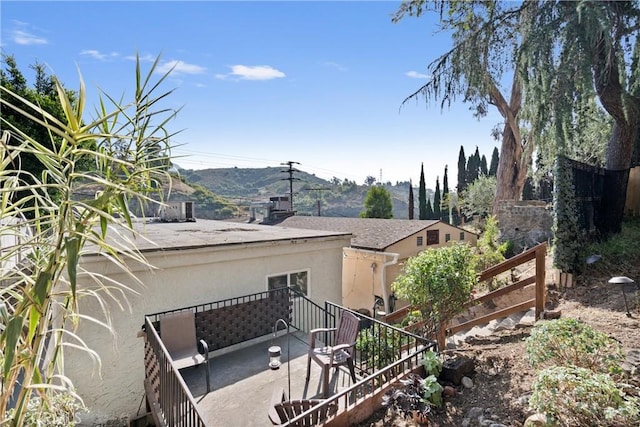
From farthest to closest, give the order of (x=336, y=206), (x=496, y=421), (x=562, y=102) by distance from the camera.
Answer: (x=336, y=206), (x=562, y=102), (x=496, y=421)

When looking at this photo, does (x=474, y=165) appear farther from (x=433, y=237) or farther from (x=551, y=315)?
(x=551, y=315)

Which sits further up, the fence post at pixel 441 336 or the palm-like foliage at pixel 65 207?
the palm-like foliage at pixel 65 207

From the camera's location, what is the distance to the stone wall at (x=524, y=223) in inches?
484

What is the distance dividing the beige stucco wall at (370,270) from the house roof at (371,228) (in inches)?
9.7

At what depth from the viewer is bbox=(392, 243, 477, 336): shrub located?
4742mm

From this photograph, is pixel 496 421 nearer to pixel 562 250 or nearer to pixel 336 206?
pixel 562 250

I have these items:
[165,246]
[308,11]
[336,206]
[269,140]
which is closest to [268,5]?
[308,11]

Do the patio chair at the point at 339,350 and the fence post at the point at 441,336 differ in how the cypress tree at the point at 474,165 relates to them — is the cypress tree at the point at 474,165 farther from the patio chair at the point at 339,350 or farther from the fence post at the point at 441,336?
the patio chair at the point at 339,350

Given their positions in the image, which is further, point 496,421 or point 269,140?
point 269,140

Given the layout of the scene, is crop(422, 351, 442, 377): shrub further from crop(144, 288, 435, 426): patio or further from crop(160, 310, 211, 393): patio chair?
crop(160, 310, 211, 393): patio chair

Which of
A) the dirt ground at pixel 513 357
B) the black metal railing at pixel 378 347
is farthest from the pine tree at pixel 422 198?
the black metal railing at pixel 378 347

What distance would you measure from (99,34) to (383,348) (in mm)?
8469

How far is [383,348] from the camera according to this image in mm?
5438

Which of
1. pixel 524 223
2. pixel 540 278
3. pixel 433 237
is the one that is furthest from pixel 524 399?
pixel 433 237
